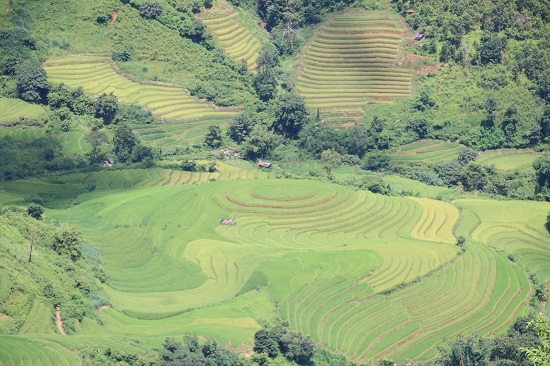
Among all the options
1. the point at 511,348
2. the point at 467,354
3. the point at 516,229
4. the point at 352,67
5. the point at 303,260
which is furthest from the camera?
the point at 352,67

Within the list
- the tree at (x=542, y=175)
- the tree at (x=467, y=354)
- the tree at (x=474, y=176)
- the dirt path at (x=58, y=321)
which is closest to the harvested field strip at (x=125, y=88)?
the tree at (x=474, y=176)

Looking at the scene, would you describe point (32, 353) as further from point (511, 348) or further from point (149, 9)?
point (149, 9)

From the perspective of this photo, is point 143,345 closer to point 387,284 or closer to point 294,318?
point 294,318

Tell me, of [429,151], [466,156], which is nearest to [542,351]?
[466,156]

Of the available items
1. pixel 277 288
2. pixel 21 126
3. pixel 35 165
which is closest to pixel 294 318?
pixel 277 288

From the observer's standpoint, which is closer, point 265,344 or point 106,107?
point 265,344

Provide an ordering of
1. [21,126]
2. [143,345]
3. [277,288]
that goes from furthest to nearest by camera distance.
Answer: [21,126]
[277,288]
[143,345]

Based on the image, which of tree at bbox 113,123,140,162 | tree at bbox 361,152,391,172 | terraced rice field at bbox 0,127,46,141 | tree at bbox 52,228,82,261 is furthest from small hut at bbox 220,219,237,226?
terraced rice field at bbox 0,127,46,141
